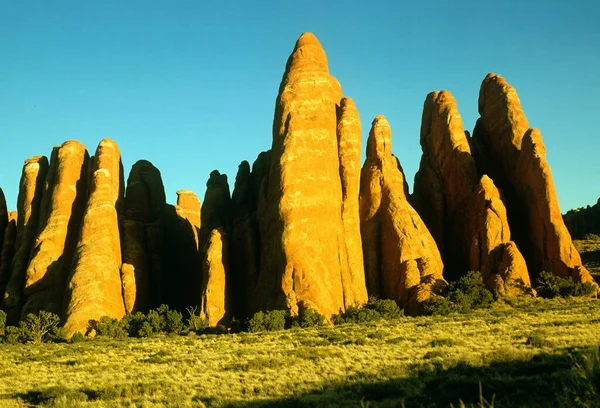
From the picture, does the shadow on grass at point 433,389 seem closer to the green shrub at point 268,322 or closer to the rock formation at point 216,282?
the green shrub at point 268,322

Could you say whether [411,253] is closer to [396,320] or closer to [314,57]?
[396,320]

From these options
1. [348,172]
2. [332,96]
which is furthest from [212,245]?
[332,96]

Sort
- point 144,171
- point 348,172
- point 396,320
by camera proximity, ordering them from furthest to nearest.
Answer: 1. point 144,171
2. point 348,172
3. point 396,320

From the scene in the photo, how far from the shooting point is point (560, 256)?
3956cm

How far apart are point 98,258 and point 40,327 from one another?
18.2 ft

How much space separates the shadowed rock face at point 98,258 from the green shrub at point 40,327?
1.19 m

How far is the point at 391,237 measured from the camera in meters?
42.2

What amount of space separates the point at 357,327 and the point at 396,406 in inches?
740

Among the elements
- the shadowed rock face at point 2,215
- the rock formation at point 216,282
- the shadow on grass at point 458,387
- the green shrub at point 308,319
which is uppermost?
the shadowed rock face at point 2,215

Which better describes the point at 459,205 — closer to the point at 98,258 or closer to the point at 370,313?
the point at 370,313

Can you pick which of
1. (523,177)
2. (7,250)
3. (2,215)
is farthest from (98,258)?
(523,177)

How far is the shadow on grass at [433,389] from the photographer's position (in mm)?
12289

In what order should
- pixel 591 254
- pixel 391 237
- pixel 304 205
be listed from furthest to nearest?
1. pixel 591 254
2. pixel 391 237
3. pixel 304 205

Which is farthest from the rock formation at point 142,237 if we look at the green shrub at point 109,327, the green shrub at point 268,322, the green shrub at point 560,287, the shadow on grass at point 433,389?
the green shrub at point 560,287
